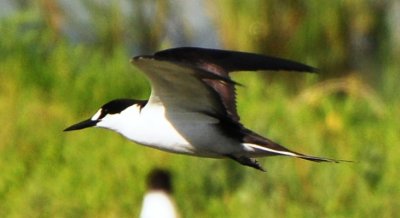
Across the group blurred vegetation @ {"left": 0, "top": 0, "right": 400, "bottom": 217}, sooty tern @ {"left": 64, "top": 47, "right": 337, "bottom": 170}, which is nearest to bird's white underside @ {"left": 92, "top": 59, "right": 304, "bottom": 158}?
sooty tern @ {"left": 64, "top": 47, "right": 337, "bottom": 170}

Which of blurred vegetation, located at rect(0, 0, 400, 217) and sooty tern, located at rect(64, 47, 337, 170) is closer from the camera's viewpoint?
sooty tern, located at rect(64, 47, 337, 170)

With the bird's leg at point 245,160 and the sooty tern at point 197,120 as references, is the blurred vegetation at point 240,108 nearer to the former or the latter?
the bird's leg at point 245,160

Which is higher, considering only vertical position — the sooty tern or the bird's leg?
the sooty tern

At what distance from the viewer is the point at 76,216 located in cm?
755

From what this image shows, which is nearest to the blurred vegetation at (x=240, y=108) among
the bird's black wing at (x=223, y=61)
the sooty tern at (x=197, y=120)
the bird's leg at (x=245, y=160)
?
the bird's leg at (x=245, y=160)

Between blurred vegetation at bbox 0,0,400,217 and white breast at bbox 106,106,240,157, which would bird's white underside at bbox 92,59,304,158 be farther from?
blurred vegetation at bbox 0,0,400,217

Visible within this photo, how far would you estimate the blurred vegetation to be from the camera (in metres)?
7.75

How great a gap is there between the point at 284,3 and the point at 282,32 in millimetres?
184

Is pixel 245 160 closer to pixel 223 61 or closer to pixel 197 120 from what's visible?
pixel 197 120

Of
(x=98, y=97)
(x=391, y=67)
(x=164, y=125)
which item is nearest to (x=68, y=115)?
(x=98, y=97)

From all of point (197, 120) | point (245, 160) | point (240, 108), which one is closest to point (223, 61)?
point (197, 120)

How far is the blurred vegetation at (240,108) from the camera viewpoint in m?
7.75

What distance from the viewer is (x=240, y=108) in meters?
8.88

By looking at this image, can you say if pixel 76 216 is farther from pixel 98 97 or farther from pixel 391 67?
pixel 391 67
